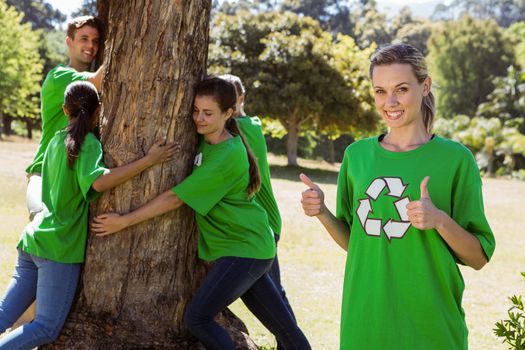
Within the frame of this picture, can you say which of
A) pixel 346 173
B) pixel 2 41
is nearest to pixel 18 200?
pixel 346 173

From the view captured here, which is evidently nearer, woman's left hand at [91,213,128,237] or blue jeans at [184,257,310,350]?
blue jeans at [184,257,310,350]

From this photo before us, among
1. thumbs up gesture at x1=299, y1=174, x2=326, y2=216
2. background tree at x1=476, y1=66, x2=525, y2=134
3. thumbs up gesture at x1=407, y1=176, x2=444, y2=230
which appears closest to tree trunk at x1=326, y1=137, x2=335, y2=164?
background tree at x1=476, y1=66, x2=525, y2=134

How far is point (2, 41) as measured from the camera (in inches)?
1439

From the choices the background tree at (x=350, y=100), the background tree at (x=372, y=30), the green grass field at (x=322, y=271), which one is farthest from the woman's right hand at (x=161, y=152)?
the background tree at (x=372, y=30)

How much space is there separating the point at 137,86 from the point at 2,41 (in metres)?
36.1

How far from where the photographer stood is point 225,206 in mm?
3619

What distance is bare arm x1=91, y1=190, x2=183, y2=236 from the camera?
3645 millimetres

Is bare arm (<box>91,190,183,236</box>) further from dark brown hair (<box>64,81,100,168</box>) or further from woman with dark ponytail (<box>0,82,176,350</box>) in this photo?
dark brown hair (<box>64,81,100,168</box>)

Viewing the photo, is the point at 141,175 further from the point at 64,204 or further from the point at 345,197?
the point at 345,197

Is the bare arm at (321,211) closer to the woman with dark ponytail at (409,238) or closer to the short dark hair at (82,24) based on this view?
the woman with dark ponytail at (409,238)

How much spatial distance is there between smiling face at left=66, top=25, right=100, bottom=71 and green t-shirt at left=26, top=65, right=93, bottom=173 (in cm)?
24

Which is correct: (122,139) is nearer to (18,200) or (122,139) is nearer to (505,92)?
(18,200)

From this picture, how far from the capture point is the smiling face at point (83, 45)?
4438mm

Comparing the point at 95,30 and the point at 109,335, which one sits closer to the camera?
the point at 109,335
